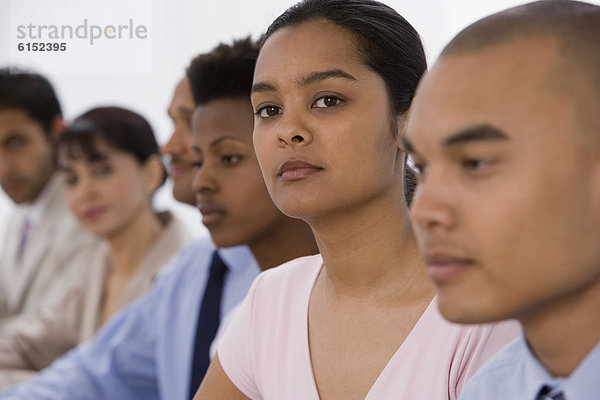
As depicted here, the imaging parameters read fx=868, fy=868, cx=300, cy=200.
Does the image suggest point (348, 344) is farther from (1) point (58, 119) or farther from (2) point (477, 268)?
(1) point (58, 119)

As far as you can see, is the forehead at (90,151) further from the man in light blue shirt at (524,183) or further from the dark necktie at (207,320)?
the man in light blue shirt at (524,183)

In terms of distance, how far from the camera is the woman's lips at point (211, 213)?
1.20 meters

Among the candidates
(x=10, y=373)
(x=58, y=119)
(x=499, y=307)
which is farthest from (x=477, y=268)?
(x=58, y=119)

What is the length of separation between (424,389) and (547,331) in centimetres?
20

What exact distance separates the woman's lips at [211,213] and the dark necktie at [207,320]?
0.19 meters

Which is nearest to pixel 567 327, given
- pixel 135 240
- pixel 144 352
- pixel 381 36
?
pixel 381 36

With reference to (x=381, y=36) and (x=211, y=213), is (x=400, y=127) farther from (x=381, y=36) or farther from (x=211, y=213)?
(x=211, y=213)

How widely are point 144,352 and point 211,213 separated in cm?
46

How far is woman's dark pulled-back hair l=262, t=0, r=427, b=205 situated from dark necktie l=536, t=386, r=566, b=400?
1.12 feet

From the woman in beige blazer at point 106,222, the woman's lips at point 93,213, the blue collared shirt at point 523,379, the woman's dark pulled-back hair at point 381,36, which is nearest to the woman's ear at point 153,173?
the woman in beige blazer at point 106,222

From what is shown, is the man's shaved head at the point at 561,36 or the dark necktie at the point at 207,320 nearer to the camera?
the man's shaved head at the point at 561,36

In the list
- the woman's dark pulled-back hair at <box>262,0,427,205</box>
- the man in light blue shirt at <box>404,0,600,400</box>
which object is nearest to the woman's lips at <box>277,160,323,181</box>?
the woman's dark pulled-back hair at <box>262,0,427,205</box>

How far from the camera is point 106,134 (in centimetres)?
195

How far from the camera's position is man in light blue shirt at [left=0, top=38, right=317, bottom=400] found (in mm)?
1195
